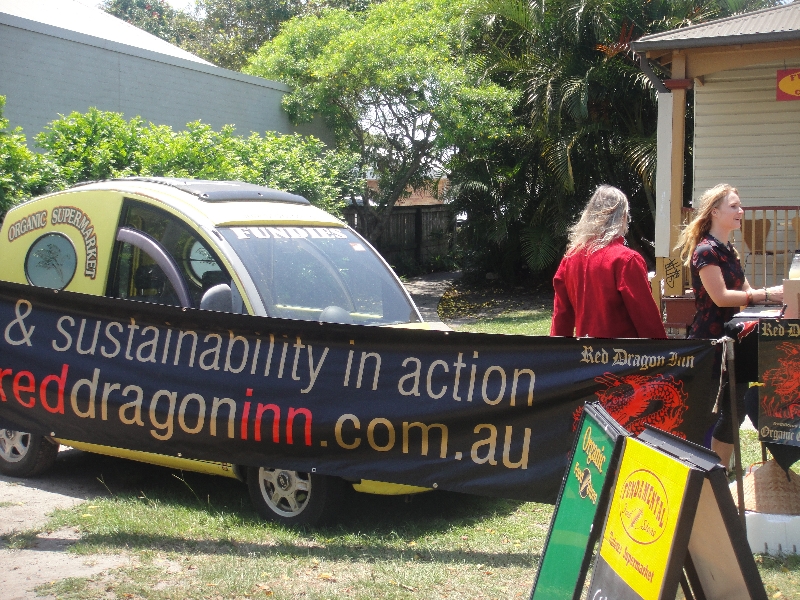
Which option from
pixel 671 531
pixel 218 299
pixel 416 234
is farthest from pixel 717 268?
pixel 416 234

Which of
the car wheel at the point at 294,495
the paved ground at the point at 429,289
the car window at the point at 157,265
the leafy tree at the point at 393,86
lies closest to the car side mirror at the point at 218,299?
the car window at the point at 157,265

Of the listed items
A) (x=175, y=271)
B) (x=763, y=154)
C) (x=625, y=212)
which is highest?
(x=763, y=154)

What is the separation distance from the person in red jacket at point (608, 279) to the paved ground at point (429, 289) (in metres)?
10.7

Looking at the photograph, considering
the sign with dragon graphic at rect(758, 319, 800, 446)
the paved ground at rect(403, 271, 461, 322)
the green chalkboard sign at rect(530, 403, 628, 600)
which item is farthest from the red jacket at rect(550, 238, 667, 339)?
the paved ground at rect(403, 271, 461, 322)

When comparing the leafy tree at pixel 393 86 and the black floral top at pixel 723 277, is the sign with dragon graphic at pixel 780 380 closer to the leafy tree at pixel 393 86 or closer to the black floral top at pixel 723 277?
the black floral top at pixel 723 277

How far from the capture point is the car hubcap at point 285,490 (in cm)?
515

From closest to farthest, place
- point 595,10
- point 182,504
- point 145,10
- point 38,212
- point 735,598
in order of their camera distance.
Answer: point 735,598 < point 182,504 < point 38,212 < point 595,10 < point 145,10

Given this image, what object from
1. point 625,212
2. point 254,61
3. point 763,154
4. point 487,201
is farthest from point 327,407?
point 254,61

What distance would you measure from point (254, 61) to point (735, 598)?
61.8 ft


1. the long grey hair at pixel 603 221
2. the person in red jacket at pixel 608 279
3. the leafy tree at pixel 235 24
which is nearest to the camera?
the person in red jacket at pixel 608 279

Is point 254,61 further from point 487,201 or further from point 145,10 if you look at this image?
point 145,10

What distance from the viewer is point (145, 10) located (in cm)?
4431

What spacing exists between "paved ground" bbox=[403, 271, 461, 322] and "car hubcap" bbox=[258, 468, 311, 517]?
1059 centimetres

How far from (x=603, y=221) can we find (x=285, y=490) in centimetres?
244
